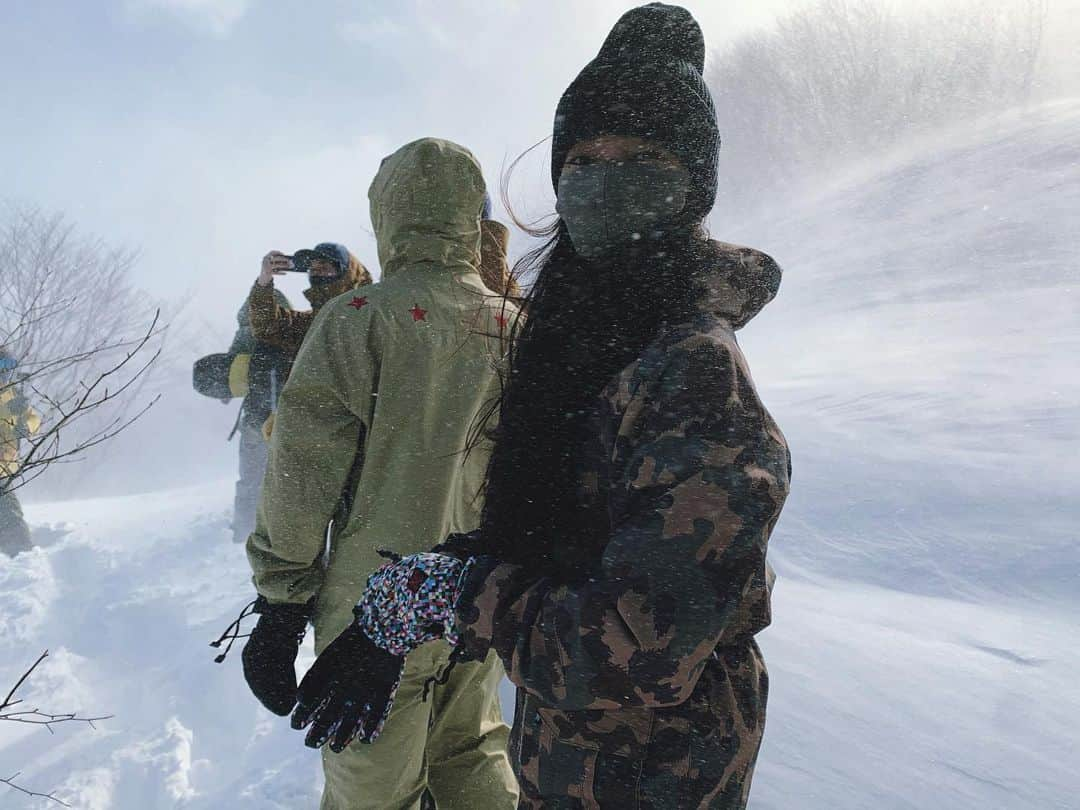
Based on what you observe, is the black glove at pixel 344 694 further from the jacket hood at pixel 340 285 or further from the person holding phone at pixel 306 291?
the jacket hood at pixel 340 285

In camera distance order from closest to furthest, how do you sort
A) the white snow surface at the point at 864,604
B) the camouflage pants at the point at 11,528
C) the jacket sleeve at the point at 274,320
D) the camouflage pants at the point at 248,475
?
the white snow surface at the point at 864,604 → the jacket sleeve at the point at 274,320 → the camouflage pants at the point at 248,475 → the camouflage pants at the point at 11,528

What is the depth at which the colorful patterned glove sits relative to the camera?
100 centimetres

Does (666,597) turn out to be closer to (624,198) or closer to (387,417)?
(624,198)

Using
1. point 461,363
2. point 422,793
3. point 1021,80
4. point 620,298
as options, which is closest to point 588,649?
point 620,298

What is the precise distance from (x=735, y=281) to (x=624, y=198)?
22 cm

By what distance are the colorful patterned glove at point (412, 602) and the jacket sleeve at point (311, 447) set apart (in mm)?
677

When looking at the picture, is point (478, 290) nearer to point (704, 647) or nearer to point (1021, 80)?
point (704, 647)

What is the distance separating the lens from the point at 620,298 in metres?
1.06

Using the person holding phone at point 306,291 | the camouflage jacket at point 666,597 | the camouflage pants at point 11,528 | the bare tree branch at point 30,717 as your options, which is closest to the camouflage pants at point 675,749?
the camouflage jacket at point 666,597

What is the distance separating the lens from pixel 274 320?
137 inches

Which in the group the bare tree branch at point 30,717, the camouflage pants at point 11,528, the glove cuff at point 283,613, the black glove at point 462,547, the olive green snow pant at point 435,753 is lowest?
the camouflage pants at point 11,528

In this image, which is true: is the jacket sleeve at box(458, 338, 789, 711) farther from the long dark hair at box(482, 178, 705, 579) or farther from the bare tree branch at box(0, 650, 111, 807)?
the bare tree branch at box(0, 650, 111, 807)

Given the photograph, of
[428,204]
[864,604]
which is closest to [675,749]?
[428,204]

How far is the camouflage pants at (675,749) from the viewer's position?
983 millimetres
